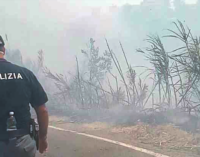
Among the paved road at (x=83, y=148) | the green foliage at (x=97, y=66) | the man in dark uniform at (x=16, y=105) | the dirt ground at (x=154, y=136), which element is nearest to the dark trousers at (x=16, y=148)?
the man in dark uniform at (x=16, y=105)

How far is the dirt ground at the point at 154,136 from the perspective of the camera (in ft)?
13.8

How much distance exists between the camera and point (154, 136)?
4910 millimetres

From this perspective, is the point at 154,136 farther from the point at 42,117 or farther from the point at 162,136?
the point at 42,117

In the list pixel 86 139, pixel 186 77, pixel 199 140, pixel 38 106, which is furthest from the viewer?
pixel 186 77

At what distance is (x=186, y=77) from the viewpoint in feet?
19.2

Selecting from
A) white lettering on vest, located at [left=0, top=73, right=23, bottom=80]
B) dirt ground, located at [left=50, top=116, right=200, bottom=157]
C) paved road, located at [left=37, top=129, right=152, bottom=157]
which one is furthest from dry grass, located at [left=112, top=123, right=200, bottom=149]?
white lettering on vest, located at [left=0, top=73, right=23, bottom=80]

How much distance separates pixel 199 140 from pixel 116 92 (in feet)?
11.6

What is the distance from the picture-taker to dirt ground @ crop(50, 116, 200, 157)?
4.21 m

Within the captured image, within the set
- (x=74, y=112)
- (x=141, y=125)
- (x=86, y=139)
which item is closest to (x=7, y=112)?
(x=86, y=139)

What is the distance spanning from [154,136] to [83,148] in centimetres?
121

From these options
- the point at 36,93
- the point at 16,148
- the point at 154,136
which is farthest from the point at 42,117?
the point at 154,136

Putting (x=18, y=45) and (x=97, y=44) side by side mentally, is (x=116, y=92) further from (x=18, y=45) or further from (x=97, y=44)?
(x=18, y=45)

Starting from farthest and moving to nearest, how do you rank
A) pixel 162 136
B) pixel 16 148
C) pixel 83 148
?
pixel 162 136, pixel 83 148, pixel 16 148

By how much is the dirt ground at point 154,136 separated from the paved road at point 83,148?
1.13 feet
